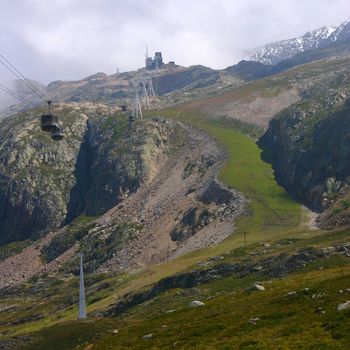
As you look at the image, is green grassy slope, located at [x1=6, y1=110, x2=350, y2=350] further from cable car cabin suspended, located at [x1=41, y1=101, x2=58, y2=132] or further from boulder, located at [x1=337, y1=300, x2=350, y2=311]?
cable car cabin suspended, located at [x1=41, y1=101, x2=58, y2=132]

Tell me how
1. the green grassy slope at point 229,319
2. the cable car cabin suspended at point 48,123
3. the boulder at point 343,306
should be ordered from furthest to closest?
the cable car cabin suspended at point 48,123 → the boulder at point 343,306 → the green grassy slope at point 229,319

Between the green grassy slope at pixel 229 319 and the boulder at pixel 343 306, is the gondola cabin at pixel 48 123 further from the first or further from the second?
the boulder at pixel 343 306

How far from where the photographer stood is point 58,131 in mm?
87438

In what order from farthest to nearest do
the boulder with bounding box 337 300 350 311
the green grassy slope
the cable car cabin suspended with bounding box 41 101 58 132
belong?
the cable car cabin suspended with bounding box 41 101 58 132 → the boulder with bounding box 337 300 350 311 → the green grassy slope

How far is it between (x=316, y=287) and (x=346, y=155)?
141 metres

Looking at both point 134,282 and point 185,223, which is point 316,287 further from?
point 185,223

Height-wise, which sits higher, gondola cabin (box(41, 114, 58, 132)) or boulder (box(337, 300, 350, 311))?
gondola cabin (box(41, 114, 58, 132))

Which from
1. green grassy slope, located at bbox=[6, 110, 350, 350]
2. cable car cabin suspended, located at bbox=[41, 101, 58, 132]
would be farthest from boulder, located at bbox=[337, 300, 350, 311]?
cable car cabin suspended, located at bbox=[41, 101, 58, 132]

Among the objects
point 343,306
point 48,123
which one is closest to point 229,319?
point 343,306

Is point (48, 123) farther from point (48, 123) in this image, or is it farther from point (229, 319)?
point (229, 319)

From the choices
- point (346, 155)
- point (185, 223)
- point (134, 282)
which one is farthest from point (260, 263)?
point (346, 155)

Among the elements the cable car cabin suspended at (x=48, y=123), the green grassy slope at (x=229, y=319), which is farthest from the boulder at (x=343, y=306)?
the cable car cabin suspended at (x=48, y=123)

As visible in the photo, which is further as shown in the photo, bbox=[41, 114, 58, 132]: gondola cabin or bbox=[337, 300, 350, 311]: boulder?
bbox=[41, 114, 58, 132]: gondola cabin

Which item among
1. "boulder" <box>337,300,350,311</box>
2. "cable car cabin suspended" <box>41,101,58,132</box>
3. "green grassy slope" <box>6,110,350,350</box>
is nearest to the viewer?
"green grassy slope" <box>6,110,350,350</box>
